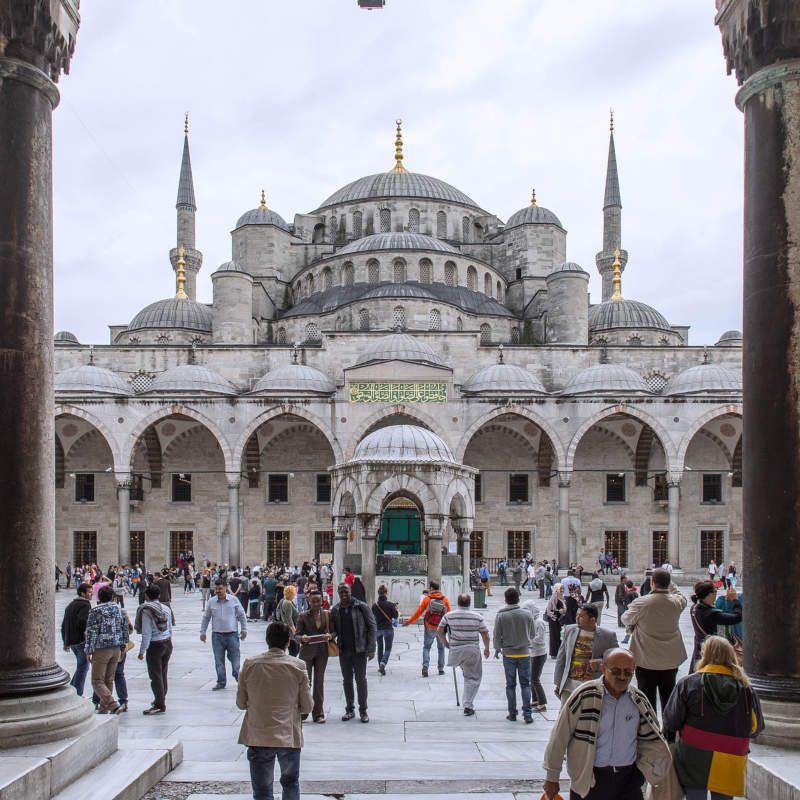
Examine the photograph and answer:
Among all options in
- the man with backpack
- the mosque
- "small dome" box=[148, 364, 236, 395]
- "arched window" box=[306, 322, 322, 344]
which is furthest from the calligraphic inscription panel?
the man with backpack

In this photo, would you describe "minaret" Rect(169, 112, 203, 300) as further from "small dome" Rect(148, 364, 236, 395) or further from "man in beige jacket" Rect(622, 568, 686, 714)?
"man in beige jacket" Rect(622, 568, 686, 714)

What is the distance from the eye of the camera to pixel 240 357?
32188 mm

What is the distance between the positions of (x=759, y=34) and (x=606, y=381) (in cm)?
2385

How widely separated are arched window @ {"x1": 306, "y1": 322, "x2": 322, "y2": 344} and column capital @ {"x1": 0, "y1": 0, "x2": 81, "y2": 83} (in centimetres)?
2868

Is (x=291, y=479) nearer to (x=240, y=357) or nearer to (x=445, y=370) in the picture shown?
(x=240, y=357)

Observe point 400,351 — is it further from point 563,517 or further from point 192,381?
point 563,517

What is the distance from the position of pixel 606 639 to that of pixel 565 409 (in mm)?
22658

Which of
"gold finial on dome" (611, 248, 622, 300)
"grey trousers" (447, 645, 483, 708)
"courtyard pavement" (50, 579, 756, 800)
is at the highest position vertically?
"gold finial on dome" (611, 248, 622, 300)

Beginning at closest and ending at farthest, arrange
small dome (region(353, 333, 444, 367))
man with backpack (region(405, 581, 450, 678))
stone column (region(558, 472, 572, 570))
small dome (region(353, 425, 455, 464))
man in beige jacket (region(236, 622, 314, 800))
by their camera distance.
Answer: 1. man in beige jacket (region(236, 622, 314, 800))
2. man with backpack (region(405, 581, 450, 678))
3. small dome (region(353, 425, 455, 464))
4. stone column (region(558, 472, 572, 570))
5. small dome (region(353, 333, 444, 367))

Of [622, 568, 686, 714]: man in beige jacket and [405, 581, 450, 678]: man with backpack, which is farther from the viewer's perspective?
[405, 581, 450, 678]: man with backpack

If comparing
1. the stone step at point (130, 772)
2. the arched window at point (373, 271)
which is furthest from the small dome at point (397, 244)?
the stone step at point (130, 772)

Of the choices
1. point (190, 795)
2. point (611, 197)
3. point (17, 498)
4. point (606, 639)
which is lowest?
point (190, 795)

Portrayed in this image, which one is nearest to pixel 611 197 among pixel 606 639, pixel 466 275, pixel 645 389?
pixel 466 275

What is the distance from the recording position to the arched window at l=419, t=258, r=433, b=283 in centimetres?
3594
